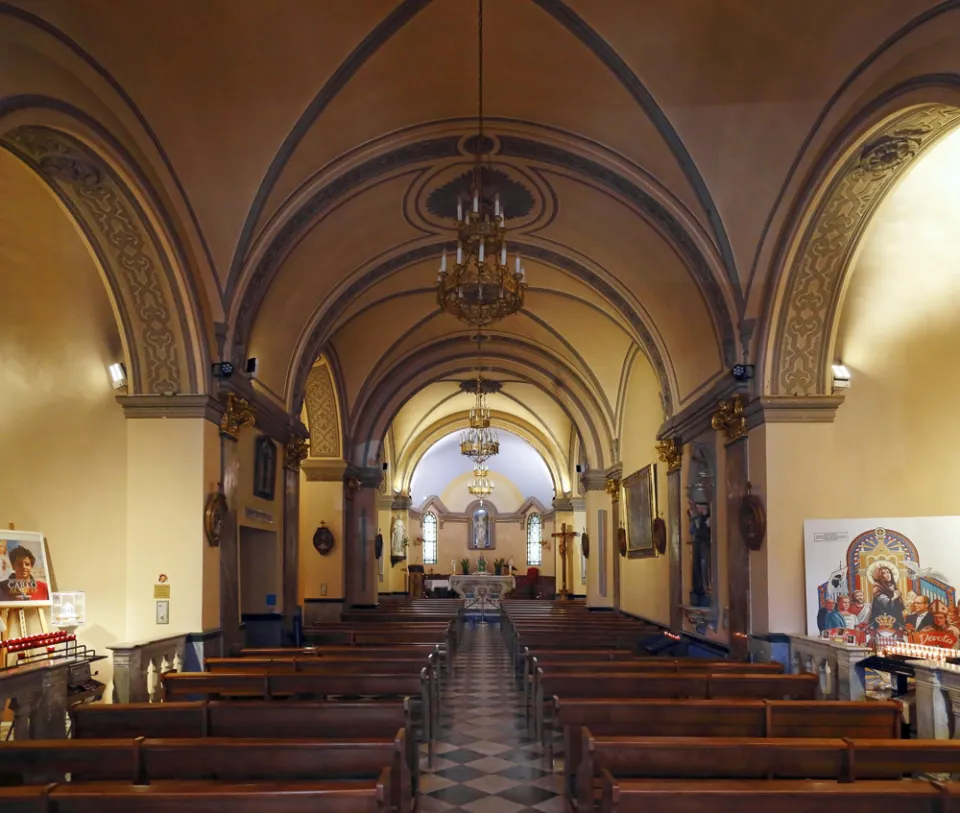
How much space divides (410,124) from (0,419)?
4.94 metres

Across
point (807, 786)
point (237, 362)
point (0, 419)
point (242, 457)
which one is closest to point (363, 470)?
point (242, 457)

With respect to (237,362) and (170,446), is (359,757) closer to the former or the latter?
(170,446)

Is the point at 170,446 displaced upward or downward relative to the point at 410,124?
downward

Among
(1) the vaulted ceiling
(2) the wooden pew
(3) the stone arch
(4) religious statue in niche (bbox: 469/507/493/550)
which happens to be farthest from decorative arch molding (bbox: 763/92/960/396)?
(4) religious statue in niche (bbox: 469/507/493/550)

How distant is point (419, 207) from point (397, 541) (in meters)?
16.5

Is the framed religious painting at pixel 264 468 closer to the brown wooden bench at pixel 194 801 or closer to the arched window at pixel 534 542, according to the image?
the brown wooden bench at pixel 194 801

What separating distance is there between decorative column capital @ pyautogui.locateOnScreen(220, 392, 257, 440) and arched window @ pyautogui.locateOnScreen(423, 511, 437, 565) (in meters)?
24.8

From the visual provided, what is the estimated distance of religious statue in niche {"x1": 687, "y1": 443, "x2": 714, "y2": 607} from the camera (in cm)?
1093

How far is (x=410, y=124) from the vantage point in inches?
366

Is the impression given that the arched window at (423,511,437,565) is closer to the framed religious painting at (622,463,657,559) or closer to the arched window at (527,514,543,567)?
the arched window at (527,514,543,567)

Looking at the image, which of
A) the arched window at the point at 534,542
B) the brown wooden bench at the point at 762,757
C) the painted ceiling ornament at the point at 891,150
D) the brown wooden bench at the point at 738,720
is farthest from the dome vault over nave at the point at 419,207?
the arched window at the point at 534,542

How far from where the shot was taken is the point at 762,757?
4344 millimetres

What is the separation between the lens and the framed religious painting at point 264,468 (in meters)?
11.5

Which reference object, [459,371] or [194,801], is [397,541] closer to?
[459,371]
